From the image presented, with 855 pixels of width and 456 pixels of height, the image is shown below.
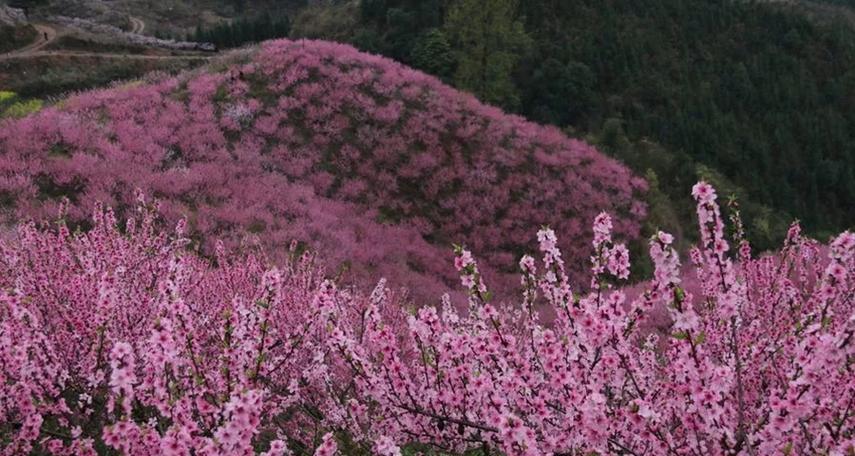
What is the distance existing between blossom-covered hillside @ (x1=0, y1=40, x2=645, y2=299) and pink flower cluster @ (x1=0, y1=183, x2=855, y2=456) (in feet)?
26.6

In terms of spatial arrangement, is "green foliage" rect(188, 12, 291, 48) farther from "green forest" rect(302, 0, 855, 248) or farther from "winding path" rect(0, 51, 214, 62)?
Answer: "winding path" rect(0, 51, 214, 62)

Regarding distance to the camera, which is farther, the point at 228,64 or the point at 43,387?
the point at 228,64

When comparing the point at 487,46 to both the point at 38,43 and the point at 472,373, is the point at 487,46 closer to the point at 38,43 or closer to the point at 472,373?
the point at 38,43

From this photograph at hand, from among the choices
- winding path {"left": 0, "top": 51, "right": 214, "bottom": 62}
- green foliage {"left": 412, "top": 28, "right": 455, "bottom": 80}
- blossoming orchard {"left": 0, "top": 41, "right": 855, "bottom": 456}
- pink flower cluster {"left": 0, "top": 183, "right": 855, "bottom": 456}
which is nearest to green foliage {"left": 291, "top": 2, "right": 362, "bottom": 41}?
green foliage {"left": 412, "top": 28, "right": 455, "bottom": 80}

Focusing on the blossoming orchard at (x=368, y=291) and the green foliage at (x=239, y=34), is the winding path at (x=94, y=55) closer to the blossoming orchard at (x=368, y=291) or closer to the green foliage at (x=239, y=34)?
the green foliage at (x=239, y=34)

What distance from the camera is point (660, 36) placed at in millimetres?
64562

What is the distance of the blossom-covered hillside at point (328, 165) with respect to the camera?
47.1ft

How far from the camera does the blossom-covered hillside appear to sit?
1437 centimetres

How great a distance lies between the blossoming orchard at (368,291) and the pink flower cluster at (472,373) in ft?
0.09

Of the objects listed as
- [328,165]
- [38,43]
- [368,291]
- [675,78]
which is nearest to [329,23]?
[38,43]

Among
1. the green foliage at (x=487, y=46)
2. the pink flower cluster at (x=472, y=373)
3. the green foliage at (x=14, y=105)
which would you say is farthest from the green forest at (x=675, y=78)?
the pink flower cluster at (x=472, y=373)

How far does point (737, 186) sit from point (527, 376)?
164 ft

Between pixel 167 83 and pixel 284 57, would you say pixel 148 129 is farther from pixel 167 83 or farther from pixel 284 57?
pixel 284 57

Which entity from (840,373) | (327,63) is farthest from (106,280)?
(327,63)
